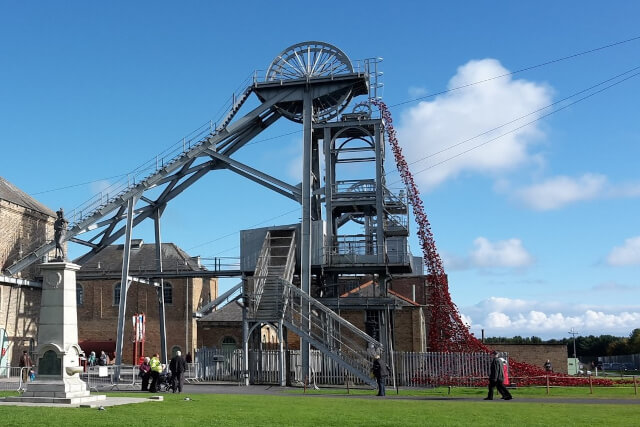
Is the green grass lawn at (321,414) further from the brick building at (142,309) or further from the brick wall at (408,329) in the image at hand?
the brick building at (142,309)

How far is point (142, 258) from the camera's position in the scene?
5062cm

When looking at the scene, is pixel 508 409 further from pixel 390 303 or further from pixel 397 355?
pixel 390 303

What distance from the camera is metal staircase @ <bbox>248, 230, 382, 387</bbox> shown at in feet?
90.8

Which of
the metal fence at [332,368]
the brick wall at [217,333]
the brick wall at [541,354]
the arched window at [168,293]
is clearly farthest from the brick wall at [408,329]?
the arched window at [168,293]

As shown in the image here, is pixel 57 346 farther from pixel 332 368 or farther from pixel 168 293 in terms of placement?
pixel 168 293

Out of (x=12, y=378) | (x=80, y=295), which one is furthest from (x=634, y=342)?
(x=12, y=378)

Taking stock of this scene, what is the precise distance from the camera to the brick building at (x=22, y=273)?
3391 cm

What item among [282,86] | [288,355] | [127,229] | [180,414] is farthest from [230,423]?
[282,86]

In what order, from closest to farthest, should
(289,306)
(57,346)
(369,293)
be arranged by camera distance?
(57,346)
(289,306)
(369,293)

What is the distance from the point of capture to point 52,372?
57.7 feet

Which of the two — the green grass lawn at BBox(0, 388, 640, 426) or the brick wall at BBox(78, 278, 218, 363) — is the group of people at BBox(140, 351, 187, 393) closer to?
the green grass lawn at BBox(0, 388, 640, 426)

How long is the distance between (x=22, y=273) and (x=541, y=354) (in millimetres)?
31995

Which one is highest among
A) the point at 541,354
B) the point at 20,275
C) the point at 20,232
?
the point at 20,232

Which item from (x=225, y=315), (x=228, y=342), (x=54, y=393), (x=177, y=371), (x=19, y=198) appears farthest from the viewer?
(x=225, y=315)
